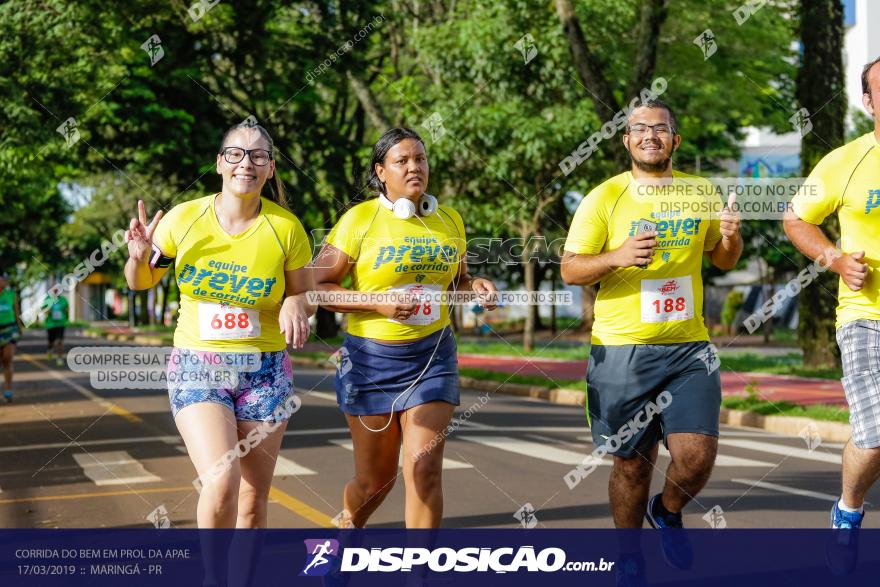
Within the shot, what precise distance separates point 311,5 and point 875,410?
1910cm

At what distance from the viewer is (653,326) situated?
4.94m

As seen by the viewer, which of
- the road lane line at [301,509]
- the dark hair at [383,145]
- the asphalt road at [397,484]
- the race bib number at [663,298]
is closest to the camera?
the race bib number at [663,298]

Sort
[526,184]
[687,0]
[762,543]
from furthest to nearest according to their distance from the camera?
[687,0] < [526,184] < [762,543]

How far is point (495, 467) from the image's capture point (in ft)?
31.9

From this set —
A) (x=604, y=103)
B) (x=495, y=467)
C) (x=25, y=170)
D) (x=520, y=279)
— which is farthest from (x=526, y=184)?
(x=520, y=279)

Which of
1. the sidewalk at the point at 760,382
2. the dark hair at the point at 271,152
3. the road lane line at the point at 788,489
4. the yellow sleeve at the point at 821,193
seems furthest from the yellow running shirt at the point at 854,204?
the sidewalk at the point at 760,382

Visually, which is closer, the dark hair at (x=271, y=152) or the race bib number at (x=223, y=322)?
the race bib number at (x=223, y=322)

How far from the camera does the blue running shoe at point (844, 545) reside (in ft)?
15.9

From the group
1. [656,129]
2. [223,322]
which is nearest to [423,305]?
[223,322]

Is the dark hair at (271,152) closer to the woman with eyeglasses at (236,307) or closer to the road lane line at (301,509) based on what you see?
the woman with eyeglasses at (236,307)

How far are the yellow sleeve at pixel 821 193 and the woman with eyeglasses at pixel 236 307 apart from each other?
2199 millimetres

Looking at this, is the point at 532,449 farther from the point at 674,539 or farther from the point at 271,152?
the point at 271,152

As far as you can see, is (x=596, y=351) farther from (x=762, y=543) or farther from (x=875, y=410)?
(x=762, y=543)

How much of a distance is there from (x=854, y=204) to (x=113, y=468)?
7046 mm
